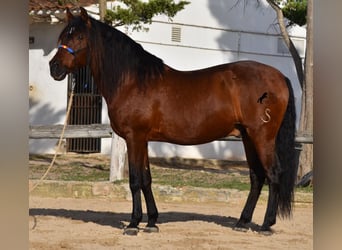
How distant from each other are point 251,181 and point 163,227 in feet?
2.39

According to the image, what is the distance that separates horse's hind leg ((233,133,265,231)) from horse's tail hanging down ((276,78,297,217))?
158 mm

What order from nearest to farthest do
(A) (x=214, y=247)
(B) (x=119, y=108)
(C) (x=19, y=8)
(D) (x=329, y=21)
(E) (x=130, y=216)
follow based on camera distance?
(C) (x=19, y=8), (D) (x=329, y=21), (A) (x=214, y=247), (B) (x=119, y=108), (E) (x=130, y=216)

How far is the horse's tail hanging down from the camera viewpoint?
4711 mm

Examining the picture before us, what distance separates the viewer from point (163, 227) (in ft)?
15.8

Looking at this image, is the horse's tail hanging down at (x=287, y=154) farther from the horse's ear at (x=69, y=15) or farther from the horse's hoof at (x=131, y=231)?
the horse's ear at (x=69, y=15)

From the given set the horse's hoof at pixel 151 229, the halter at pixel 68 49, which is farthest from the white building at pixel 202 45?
the horse's hoof at pixel 151 229

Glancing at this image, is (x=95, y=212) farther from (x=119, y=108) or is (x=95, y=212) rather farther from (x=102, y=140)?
(x=119, y=108)

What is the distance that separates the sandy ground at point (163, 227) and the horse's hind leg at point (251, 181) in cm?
7

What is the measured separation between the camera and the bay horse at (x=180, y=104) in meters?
4.66

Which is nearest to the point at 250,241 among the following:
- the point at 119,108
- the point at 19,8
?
the point at 119,108

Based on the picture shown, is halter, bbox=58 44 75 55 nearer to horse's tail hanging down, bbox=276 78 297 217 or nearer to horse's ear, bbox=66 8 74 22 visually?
horse's ear, bbox=66 8 74 22

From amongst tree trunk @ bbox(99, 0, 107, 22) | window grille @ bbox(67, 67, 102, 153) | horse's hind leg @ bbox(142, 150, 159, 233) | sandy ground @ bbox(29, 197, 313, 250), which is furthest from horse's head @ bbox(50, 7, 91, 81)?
sandy ground @ bbox(29, 197, 313, 250)

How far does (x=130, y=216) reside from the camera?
5.01 m

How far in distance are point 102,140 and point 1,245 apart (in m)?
2.23
